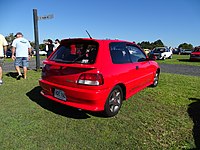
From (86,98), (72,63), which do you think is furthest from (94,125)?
(72,63)

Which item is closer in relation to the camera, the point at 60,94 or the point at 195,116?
the point at 60,94

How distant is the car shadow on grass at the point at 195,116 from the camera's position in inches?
119

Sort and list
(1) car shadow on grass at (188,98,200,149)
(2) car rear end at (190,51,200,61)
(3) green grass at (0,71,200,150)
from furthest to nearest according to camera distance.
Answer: (2) car rear end at (190,51,200,61), (1) car shadow on grass at (188,98,200,149), (3) green grass at (0,71,200,150)

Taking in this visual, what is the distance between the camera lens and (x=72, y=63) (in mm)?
3412

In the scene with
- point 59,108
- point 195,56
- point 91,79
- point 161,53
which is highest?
point 161,53

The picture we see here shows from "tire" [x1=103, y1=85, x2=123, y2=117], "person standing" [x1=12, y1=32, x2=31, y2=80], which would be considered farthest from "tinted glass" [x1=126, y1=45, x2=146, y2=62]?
"person standing" [x1=12, y1=32, x2=31, y2=80]

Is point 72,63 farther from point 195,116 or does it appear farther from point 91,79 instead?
point 195,116

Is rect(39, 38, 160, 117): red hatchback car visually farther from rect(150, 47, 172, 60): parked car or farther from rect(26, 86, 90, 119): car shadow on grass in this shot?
rect(150, 47, 172, 60): parked car

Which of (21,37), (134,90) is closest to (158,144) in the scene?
(134,90)

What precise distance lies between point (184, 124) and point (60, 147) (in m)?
2.33

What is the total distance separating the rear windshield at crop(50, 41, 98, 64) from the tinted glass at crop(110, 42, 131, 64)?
427 mm

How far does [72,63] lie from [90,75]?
0.45m

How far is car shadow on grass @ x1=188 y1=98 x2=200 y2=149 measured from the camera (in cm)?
302

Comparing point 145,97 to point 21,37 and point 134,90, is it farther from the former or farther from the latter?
point 21,37
